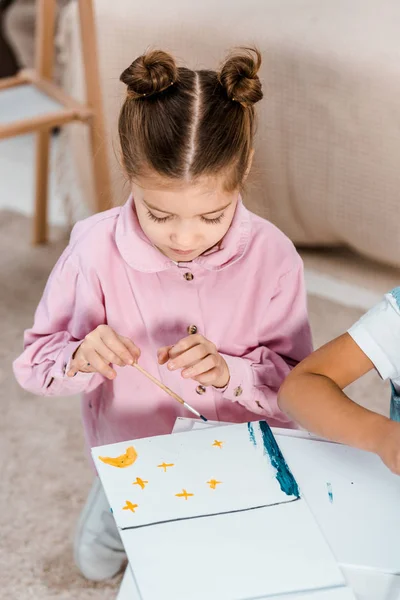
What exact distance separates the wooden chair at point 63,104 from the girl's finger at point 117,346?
107cm

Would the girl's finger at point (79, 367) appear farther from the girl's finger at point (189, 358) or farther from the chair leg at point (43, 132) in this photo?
the chair leg at point (43, 132)

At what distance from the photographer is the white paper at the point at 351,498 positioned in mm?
728

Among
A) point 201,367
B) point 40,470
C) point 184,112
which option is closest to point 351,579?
point 201,367

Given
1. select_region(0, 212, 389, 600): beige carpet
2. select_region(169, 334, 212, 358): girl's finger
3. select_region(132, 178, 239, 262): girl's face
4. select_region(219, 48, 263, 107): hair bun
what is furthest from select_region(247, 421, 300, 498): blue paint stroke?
select_region(0, 212, 389, 600): beige carpet

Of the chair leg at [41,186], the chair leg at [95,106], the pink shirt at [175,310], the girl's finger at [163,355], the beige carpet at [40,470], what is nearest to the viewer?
the girl's finger at [163,355]

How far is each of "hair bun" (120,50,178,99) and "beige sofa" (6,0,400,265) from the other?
0.97 meters

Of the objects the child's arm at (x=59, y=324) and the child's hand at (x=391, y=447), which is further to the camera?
the child's arm at (x=59, y=324)

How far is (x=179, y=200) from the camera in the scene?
87 cm

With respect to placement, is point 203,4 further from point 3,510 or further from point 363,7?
point 3,510

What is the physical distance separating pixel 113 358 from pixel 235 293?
21 cm

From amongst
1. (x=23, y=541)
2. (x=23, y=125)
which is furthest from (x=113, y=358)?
(x=23, y=125)

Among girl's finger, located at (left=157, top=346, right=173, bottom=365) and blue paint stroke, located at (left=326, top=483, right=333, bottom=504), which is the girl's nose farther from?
blue paint stroke, located at (left=326, top=483, right=333, bottom=504)

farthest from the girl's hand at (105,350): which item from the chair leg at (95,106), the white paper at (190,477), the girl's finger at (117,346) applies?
the chair leg at (95,106)

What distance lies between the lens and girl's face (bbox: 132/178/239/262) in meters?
0.87
